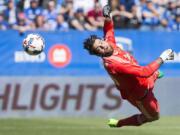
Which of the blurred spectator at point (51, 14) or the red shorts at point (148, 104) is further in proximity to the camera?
the blurred spectator at point (51, 14)

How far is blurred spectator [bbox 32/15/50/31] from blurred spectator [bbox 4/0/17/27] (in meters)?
0.58

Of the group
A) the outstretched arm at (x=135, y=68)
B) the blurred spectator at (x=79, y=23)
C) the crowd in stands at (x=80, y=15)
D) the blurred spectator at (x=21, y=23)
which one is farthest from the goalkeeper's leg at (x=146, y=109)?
the blurred spectator at (x=79, y=23)

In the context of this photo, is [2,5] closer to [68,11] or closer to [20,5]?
[20,5]

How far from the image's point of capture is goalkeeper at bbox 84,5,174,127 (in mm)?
10820

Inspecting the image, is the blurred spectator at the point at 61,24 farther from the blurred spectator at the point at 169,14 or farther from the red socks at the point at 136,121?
the red socks at the point at 136,121

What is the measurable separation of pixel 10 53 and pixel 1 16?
1832 mm

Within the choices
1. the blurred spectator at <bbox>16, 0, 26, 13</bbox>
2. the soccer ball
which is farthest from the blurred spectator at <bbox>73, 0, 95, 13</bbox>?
the soccer ball

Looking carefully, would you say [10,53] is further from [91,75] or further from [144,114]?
[144,114]

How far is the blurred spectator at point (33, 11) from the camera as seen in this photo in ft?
65.2

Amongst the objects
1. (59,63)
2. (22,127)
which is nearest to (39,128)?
(22,127)

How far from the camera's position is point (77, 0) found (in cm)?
2075

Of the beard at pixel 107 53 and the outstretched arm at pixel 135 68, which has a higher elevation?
the beard at pixel 107 53

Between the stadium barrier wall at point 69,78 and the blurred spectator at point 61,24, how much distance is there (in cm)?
157

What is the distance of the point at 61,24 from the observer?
1997cm
